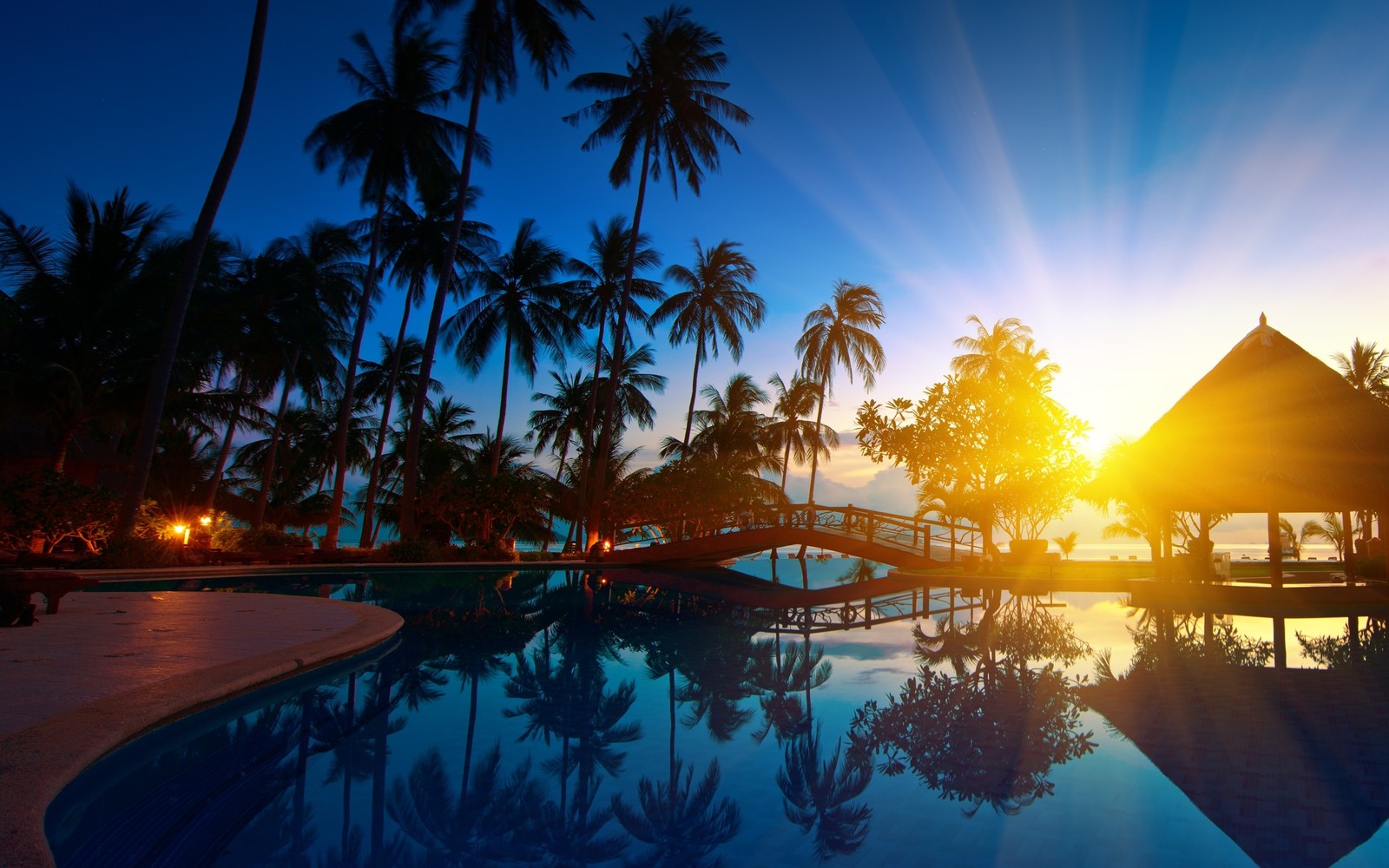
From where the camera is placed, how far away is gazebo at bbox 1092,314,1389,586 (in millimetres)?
Result: 15039

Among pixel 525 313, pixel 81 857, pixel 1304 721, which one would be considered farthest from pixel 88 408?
pixel 1304 721

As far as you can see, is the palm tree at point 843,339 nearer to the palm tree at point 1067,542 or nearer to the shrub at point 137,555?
the palm tree at point 1067,542

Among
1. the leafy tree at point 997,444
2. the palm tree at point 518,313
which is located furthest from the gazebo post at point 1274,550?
the palm tree at point 518,313

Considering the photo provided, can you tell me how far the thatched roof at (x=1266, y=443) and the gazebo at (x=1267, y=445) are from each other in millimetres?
20

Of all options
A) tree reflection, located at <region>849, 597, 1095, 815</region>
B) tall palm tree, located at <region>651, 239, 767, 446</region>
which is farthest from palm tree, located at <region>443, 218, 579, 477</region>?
tree reflection, located at <region>849, 597, 1095, 815</region>

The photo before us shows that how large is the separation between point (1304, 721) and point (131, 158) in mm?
20350

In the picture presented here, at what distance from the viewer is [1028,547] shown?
19.8 meters

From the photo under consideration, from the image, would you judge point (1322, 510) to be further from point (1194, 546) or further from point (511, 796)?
point (511, 796)

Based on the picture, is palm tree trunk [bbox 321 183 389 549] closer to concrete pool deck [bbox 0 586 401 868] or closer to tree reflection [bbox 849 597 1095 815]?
concrete pool deck [bbox 0 586 401 868]

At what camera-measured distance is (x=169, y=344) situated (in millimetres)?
14828

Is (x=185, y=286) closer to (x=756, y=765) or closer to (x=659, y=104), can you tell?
(x=756, y=765)

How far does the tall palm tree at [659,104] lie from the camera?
2525 cm

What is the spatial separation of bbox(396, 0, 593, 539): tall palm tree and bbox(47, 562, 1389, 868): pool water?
1364 centimetres

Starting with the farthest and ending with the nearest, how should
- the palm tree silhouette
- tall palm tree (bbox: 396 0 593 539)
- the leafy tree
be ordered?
tall palm tree (bbox: 396 0 593 539) < the leafy tree < the palm tree silhouette
